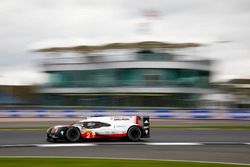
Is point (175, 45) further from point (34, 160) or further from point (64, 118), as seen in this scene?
Result: point (34, 160)

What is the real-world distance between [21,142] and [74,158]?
5169 mm

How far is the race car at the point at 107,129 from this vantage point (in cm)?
1609

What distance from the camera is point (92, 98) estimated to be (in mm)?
42531

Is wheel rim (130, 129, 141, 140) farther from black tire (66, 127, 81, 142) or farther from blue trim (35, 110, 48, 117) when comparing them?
blue trim (35, 110, 48, 117)

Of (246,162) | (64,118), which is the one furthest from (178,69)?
(246,162)

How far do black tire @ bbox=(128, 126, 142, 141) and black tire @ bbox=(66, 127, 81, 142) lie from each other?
185cm

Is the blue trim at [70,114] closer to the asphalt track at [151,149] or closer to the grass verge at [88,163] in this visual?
the asphalt track at [151,149]

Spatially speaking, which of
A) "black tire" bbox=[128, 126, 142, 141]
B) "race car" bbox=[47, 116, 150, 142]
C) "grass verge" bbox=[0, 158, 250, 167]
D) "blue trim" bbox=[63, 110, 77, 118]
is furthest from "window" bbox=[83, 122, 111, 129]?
"blue trim" bbox=[63, 110, 77, 118]

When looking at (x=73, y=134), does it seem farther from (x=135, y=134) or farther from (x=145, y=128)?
(x=145, y=128)

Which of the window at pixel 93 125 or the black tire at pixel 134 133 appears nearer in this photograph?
the window at pixel 93 125

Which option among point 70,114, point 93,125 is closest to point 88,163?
point 93,125

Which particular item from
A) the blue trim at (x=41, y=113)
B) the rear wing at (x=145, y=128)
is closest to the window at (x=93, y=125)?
the rear wing at (x=145, y=128)

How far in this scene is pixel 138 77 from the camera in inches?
1626

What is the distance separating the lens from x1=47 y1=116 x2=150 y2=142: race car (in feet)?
52.8
